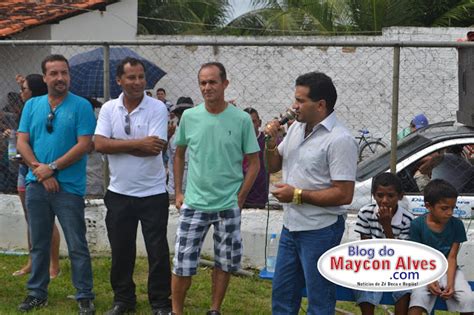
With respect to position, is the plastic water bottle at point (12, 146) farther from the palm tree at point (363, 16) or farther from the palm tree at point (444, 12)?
the palm tree at point (444, 12)

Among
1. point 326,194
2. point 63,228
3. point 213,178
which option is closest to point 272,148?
point 326,194

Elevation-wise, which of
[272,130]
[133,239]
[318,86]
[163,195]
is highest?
[318,86]

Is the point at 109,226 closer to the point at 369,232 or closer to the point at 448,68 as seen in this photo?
the point at 369,232

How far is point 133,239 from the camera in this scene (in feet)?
21.6

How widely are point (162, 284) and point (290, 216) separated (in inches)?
67.8

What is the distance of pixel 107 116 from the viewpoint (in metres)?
6.46

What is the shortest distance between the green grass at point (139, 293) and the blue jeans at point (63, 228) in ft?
1.08

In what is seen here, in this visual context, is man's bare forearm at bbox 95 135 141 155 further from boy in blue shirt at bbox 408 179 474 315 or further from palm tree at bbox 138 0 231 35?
palm tree at bbox 138 0 231 35

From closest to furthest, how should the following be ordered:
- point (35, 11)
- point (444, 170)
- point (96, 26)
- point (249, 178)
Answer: point (249, 178), point (444, 170), point (35, 11), point (96, 26)

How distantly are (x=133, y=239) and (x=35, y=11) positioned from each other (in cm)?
Answer: 1270

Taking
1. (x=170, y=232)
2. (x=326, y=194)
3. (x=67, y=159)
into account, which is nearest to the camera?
(x=326, y=194)

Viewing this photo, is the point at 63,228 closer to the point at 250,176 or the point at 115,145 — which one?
the point at 115,145

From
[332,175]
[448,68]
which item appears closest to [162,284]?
[332,175]

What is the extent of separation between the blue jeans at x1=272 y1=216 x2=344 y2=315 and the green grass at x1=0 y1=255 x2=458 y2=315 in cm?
167
